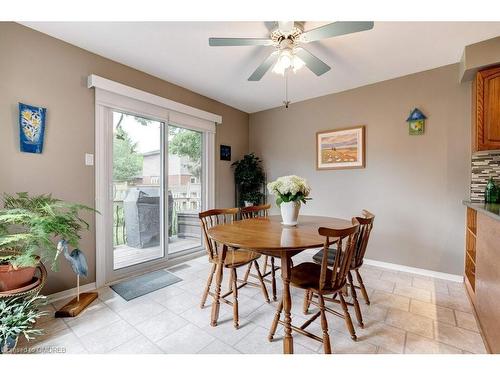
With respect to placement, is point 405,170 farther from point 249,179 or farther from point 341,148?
point 249,179

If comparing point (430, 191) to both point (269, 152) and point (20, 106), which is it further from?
point (20, 106)

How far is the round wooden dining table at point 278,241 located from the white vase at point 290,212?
7 cm

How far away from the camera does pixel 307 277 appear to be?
1640mm

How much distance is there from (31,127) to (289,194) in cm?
234

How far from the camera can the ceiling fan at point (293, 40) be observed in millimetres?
1582

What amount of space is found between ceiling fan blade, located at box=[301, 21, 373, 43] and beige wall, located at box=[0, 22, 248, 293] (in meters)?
2.12

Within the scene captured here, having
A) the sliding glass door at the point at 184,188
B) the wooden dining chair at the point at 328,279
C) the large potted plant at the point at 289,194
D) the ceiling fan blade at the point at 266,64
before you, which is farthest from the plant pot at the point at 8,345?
the ceiling fan blade at the point at 266,64

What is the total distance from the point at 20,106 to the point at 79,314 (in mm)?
1843

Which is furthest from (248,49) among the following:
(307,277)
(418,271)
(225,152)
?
(418,271)

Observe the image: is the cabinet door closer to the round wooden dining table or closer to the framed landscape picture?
the framed landscape picture

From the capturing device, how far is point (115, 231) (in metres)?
2.77

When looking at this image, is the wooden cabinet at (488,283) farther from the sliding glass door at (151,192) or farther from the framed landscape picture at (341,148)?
the sliding glass door at (151,192)

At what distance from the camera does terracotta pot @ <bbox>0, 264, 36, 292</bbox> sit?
1.56 meters
